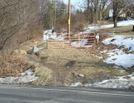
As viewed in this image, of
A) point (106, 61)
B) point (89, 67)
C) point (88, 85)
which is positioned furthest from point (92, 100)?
point (106, 61)

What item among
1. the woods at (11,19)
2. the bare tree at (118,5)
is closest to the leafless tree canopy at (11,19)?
the woods at (11,19)

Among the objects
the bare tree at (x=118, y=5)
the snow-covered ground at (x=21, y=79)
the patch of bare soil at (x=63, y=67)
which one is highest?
the bare tree at (x=118, y=5)

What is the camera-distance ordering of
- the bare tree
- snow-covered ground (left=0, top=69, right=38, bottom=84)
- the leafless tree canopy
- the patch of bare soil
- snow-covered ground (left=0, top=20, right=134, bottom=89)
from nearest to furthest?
snow-covered ground (left=0, top=20, right=134, bottom=89) < snow-covered ground (left=0, top=69, right=38, bottom=84) < the patch of bare soil < the leafless tree canopy < the bare tree

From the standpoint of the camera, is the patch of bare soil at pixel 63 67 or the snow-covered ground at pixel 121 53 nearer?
the patch of bare soil at pixel 63 67

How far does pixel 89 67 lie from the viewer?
56.4 feet

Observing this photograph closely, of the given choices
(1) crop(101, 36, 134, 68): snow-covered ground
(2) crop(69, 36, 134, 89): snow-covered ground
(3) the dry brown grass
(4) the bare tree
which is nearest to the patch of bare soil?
(3) the dry brown grass

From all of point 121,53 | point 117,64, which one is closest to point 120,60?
point 117,64

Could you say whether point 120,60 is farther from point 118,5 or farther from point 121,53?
point 118,5

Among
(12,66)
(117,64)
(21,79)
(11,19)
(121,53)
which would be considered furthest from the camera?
(11,19)

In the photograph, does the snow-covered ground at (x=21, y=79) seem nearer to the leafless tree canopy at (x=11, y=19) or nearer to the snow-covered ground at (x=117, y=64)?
the snow-covered ground at (x=117, y=64)

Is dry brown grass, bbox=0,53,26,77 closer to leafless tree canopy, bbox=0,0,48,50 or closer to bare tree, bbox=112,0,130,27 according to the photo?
leafless tree canopy, bbox=0,0,48,50

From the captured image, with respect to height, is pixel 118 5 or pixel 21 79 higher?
pixel 118 5

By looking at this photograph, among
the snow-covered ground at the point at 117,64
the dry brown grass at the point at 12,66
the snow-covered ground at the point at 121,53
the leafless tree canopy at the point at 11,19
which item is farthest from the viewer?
the leafless tree canopy at the point at 11,19

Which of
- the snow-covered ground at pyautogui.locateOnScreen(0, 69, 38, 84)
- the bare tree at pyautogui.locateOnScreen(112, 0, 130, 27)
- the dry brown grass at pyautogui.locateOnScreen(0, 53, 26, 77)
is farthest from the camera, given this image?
the bare tree at pyautogui.locateOnScreen(112, 0, 130, 27)
